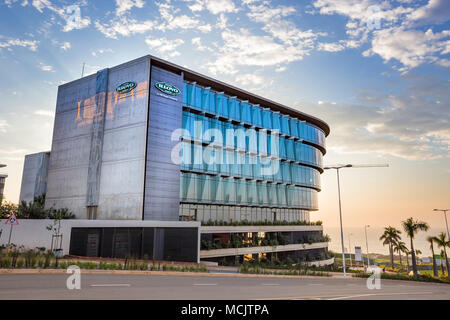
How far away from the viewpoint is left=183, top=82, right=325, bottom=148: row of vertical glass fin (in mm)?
44750

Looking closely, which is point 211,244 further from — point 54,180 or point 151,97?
point 54,180

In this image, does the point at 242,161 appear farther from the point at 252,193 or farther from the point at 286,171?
the point at 286,171

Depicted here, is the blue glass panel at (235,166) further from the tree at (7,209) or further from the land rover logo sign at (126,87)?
the tree at (7,209)

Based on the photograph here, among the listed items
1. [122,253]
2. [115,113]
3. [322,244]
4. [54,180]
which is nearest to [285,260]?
[322,244]

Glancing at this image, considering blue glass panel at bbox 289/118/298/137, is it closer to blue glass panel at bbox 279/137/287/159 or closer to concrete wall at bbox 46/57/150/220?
blue glass panel at bbox 279/137/287/159

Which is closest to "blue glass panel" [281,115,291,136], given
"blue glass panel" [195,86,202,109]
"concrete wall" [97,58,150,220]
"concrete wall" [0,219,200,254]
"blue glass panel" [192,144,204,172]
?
"blue glass panel" [195,86,202,109]

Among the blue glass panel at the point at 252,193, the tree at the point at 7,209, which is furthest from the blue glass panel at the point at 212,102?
the tree at the point at 7,209

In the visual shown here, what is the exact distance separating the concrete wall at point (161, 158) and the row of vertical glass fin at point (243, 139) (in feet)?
11.4

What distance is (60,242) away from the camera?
2686cm

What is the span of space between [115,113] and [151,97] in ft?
17.3

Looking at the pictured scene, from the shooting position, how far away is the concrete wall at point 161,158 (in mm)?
36969

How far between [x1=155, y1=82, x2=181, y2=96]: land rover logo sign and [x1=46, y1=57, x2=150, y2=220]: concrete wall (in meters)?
1.65
